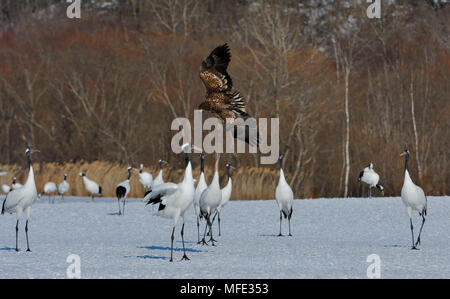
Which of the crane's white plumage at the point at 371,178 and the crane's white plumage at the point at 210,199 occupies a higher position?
the crane's white plumage at the point at 210,199

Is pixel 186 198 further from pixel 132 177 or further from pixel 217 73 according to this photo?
pixel 132 177

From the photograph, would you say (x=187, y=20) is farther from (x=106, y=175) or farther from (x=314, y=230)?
(x=314, y=230)

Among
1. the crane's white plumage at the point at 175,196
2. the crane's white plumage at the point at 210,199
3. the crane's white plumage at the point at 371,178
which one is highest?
the crane's white plumage at the point at 175,196

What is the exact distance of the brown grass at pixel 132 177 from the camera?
68.8 feet

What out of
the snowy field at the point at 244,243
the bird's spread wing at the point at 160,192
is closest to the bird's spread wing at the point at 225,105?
the snowy field at the point at 244,243

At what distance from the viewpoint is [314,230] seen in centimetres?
1465

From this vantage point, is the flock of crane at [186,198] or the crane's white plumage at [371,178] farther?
the crane's white plumage at [371,178]

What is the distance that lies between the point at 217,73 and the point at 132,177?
987cm

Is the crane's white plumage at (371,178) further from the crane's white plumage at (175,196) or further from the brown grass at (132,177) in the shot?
the crane's white plumage at (175,196)

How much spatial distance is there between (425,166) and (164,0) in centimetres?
1573

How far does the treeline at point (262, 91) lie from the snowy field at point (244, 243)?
449 centimetres

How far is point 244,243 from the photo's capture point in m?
12.6

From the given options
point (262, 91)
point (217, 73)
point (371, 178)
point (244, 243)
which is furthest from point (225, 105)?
point (262, 91)
